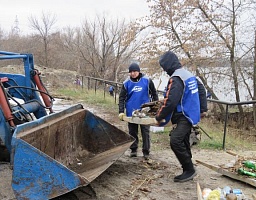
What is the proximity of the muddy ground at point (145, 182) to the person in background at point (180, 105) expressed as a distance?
27 cm

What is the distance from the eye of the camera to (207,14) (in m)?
16.0

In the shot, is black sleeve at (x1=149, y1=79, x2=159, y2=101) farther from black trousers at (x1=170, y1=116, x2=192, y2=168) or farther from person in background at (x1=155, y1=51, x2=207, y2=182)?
black trousers at (x1=170, y1=116, x2=192, y2=168)

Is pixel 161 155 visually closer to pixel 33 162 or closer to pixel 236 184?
pixel 236 184

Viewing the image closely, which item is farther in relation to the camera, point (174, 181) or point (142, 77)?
point (142, 77)

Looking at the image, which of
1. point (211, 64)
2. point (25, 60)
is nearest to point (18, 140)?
point (25, 60)

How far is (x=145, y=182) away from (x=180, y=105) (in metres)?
1.12

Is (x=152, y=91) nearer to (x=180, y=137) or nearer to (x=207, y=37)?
(x=180, y=137)

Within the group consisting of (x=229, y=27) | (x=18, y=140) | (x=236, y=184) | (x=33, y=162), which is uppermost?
(x=229, y=27)

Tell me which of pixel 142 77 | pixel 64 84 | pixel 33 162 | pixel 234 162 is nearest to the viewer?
pixel 33 162

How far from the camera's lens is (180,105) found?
443 centimetres

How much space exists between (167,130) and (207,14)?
393 inches

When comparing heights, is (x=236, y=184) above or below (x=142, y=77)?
below

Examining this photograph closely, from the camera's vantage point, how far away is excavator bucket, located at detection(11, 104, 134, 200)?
136 inches

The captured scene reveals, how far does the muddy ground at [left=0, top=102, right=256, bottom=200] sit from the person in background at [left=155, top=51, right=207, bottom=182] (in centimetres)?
27
